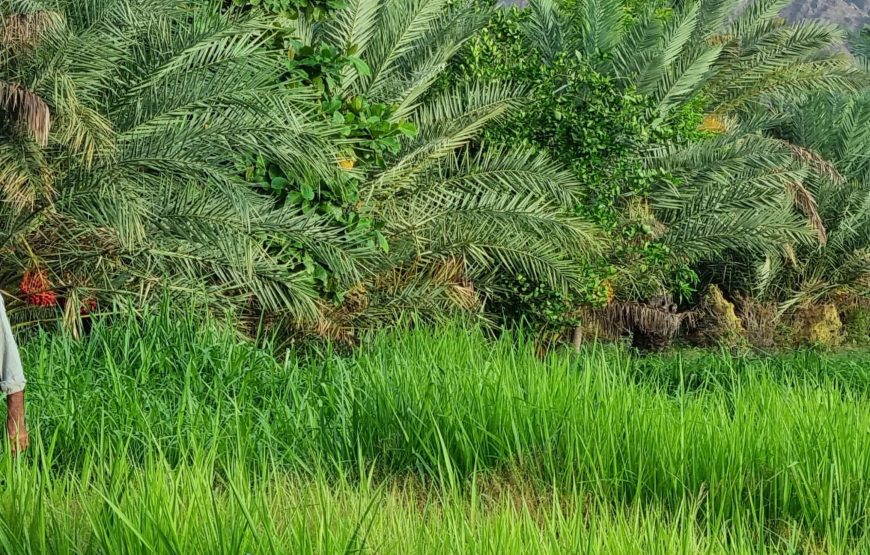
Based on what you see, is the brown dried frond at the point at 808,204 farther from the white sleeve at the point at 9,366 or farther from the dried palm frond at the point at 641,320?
the white sleeve at the point at 9,366

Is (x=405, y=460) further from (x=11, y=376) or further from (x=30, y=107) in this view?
(x=30, y=107)

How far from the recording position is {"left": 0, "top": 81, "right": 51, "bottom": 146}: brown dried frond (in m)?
6.50

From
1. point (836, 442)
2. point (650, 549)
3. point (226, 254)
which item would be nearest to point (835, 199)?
point (226, 254)

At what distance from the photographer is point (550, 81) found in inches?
438

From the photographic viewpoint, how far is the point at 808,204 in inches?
504

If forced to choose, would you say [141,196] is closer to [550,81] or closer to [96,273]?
[96,273]

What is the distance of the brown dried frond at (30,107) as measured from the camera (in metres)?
6.50

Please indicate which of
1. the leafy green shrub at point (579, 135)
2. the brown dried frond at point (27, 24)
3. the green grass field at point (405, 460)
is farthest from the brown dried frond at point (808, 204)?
the brown dried frond at point (27, 24)

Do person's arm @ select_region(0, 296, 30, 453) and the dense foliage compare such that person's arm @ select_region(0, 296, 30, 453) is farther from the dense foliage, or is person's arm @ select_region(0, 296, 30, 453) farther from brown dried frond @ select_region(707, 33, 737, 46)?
brown dried frond @ select_region(707, 33, 737, 46)

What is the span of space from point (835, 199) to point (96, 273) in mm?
9289

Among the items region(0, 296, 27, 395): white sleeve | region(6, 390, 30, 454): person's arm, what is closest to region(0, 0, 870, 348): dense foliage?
region(6, 390, 30, 454): person's arm

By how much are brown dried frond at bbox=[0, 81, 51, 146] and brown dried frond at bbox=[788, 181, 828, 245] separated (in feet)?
27.1

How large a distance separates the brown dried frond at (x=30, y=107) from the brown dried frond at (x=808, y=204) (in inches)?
325

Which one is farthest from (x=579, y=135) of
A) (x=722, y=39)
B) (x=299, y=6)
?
(x=722, y=39)
